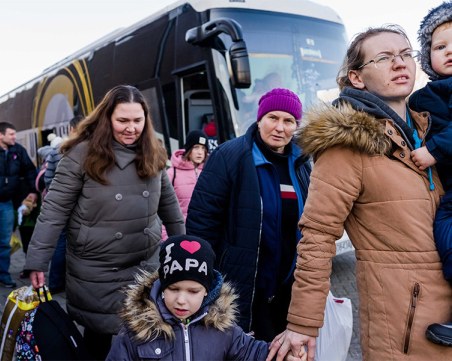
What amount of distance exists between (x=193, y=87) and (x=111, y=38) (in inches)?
114

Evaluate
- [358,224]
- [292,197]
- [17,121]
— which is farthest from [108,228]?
[17,121]

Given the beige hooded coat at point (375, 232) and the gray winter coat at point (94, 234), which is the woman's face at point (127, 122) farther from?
the beige hooded coat at point (375, 232)

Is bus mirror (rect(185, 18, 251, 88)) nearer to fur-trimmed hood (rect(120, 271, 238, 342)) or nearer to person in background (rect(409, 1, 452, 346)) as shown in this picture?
person in background (rect(409, 1, 452, 346))

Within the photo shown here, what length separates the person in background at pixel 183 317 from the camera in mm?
1925

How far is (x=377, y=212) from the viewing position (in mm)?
1775

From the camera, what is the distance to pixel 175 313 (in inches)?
77.9

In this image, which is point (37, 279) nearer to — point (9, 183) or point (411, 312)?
point (411, 312)

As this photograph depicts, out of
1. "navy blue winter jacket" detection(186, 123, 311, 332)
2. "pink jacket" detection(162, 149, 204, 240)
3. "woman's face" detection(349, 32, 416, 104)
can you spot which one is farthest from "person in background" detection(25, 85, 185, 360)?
"pink jacket" detection(162, 149, 204, 240)

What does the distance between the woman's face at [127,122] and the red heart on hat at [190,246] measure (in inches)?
45.1

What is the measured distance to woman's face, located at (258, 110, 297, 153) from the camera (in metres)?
2.79

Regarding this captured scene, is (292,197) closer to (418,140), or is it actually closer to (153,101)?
(418,140)

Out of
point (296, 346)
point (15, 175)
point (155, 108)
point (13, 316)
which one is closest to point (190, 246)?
point (296, 346)

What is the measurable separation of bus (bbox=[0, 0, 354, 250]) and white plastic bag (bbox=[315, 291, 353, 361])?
3675 millimetres

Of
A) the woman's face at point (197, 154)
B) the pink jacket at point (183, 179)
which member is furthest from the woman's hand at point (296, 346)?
the woman's face at point (197, 154)
